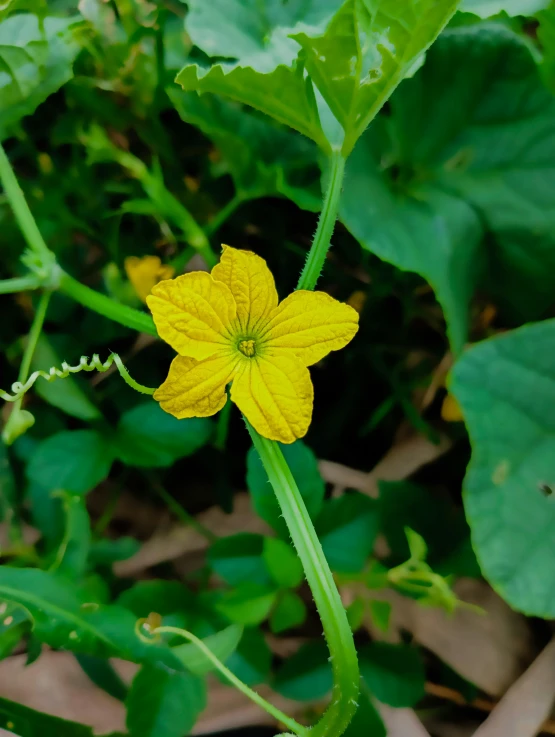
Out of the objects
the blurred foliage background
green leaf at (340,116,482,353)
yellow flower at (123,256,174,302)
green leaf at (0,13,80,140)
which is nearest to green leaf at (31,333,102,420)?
the blurred foliage background

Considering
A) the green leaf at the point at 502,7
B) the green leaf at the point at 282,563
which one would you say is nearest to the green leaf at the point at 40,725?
the green leaf at the point at 282,563

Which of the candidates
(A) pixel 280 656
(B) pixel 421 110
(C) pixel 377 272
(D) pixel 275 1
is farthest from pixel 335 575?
(D) pixel 275 1

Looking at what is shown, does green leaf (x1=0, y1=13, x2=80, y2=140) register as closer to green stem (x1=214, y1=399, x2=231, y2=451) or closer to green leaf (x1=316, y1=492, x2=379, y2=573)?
green stem (x1=214, y1=399, x2=231, y2=451)

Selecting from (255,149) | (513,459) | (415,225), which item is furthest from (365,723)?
(255,149)

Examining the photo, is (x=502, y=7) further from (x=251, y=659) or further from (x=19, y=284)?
(x=251, y=659)

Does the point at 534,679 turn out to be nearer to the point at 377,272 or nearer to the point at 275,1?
the point at 377,272
